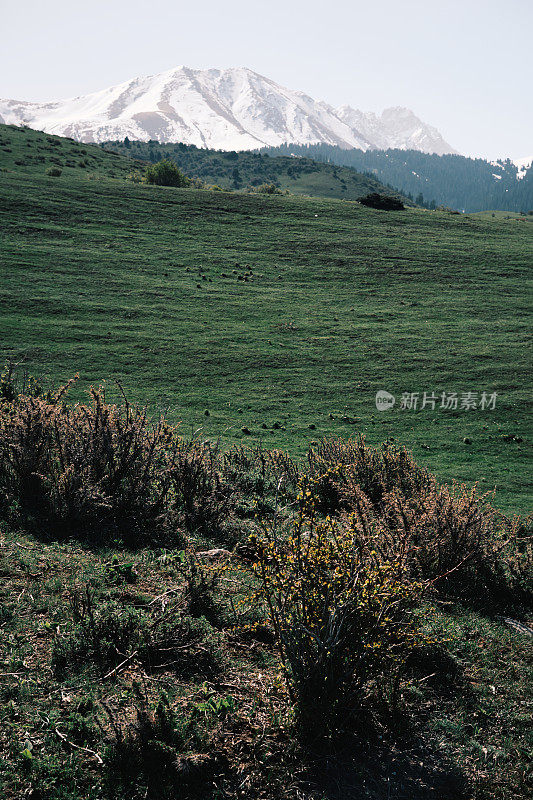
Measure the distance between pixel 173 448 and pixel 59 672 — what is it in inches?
218

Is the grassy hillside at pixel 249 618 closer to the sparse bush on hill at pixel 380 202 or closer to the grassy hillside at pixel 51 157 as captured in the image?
the sparse bush on hill at pixel 380 202

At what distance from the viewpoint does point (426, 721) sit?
4.86m

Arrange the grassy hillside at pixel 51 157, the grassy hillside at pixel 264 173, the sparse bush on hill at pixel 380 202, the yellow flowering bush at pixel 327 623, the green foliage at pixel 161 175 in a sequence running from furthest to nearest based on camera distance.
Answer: the grassy hillside at pixel 264 173, the green foliage at pixel 161 175, the sparse bush on hill at pixel 380 202, the grassy hillside at pixel 51 157, the yellow flowering bush at pixel 327 623

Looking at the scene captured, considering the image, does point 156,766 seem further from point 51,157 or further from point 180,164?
point 180,164

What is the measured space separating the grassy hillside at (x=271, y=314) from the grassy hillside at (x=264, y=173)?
112 metres

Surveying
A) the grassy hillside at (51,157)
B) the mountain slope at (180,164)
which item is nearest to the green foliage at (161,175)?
the mountain slope at (180,164)

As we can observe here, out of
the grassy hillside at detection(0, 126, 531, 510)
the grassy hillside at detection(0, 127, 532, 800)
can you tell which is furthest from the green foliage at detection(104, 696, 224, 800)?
the grassy hillside at detection(0, 126, 531, 510)

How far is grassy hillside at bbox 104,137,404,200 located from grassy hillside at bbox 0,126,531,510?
112m

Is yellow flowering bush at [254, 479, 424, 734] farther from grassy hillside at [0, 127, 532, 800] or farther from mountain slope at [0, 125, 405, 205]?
mountain slope at [0, 125, 405, 205]

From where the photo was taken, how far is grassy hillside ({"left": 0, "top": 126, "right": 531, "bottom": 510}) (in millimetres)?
22578

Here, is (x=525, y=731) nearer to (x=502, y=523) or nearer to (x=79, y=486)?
(x=79, y=486)

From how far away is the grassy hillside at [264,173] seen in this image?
16000cm

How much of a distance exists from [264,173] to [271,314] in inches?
6312

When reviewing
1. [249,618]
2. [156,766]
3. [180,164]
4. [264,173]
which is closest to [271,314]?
[249,618]
